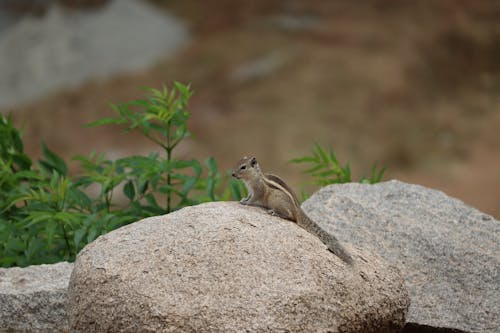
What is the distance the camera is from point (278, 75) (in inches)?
711

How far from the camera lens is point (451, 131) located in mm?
17141

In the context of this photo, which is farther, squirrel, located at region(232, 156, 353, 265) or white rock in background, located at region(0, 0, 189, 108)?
white rock in background, located at region(0, 0, 189, 108)

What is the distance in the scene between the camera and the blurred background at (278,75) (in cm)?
1653

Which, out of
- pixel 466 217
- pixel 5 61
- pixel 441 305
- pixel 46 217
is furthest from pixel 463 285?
pixel 5 61

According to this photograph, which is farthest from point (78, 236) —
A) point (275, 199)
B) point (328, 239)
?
point (328, 239)

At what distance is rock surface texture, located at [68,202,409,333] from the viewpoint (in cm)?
452

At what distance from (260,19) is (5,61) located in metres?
4.69

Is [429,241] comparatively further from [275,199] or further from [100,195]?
[100,195]

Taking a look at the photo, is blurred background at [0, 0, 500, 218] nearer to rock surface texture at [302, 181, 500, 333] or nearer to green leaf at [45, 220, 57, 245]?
rock surface texture at [302, 181, 500, 333]

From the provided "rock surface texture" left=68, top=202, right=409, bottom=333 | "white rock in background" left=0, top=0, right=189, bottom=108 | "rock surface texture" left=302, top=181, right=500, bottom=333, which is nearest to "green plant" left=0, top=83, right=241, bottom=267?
"rock surface texture" left=302, top=181, right=500, bottom=333

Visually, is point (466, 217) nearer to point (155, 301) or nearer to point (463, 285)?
point (463, 285)

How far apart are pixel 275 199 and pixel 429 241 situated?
1.06m

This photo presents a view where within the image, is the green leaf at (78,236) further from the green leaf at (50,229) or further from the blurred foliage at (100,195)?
the green leaf at (50,229)

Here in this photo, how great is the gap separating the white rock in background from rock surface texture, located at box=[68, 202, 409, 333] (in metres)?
13.3
